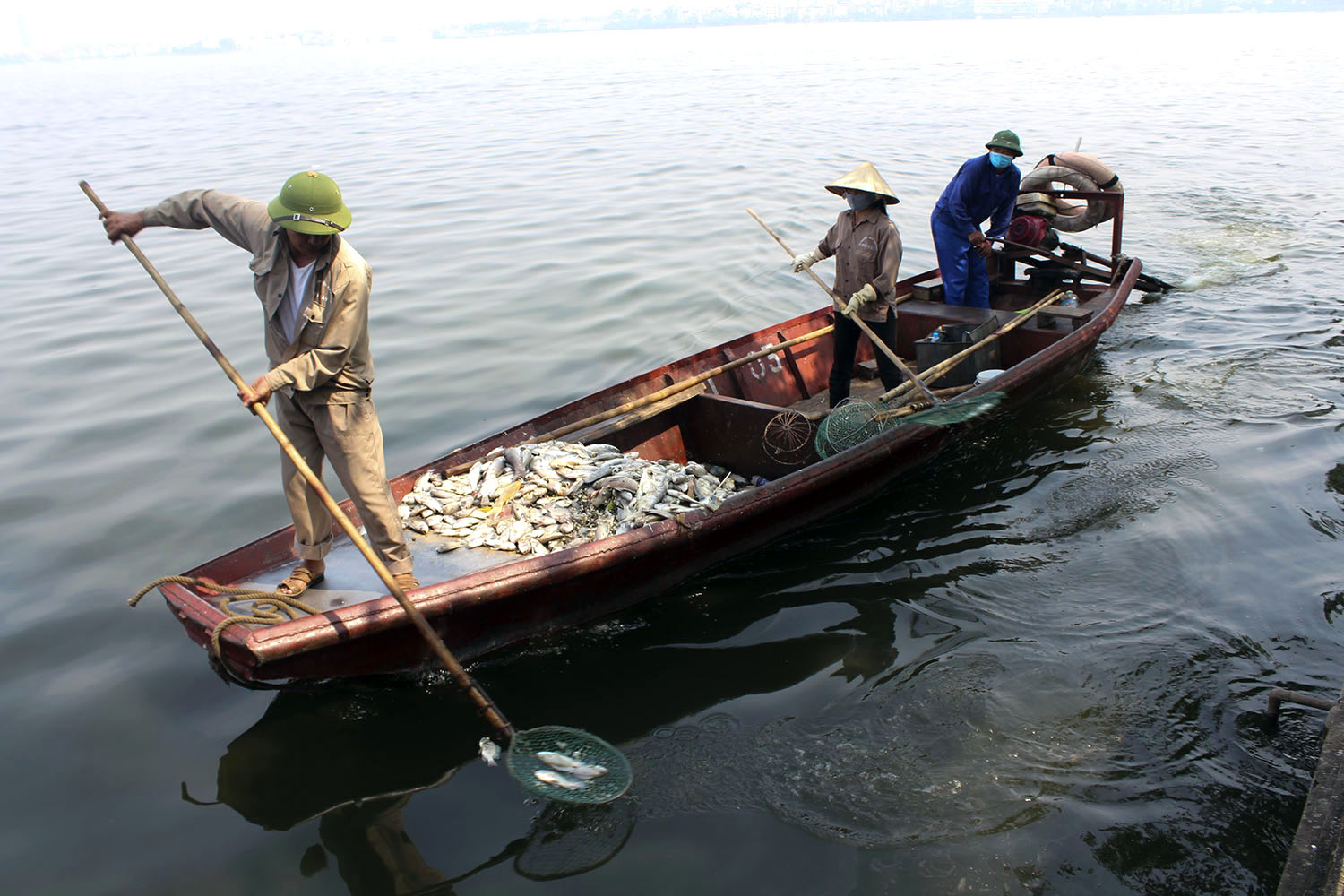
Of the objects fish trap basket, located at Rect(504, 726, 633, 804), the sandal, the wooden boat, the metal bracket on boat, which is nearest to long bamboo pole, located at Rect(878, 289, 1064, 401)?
the wooden boat

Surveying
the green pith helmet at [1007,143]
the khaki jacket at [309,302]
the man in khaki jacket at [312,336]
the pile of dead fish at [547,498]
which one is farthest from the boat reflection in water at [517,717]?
the green pith helmet at [1007,143]

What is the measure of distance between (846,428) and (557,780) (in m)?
3.29

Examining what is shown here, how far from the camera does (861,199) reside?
20.9 feet

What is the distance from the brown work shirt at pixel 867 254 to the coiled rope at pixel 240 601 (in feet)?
14.4

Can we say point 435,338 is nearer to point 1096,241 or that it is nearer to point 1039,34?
point 1096,241

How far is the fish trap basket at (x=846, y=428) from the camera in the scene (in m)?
6.25

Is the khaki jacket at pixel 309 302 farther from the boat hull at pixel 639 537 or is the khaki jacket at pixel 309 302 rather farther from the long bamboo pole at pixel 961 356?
the long bamboo pole at pixel 961 356

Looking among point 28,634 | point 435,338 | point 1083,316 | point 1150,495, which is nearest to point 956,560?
point 1150,495

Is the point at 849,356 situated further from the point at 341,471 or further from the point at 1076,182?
the point at 1076,182

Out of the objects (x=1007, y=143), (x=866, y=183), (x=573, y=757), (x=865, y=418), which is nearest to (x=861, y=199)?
(x=866, y=183)

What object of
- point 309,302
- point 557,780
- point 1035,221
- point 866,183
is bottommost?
point 557,780

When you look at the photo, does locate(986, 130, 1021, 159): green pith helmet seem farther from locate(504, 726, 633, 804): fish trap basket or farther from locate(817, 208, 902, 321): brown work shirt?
locate(504, 726, 633, 804): fish trap basket

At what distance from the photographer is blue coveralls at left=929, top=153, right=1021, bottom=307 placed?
26.6 feet

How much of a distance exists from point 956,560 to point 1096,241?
33.1ft
